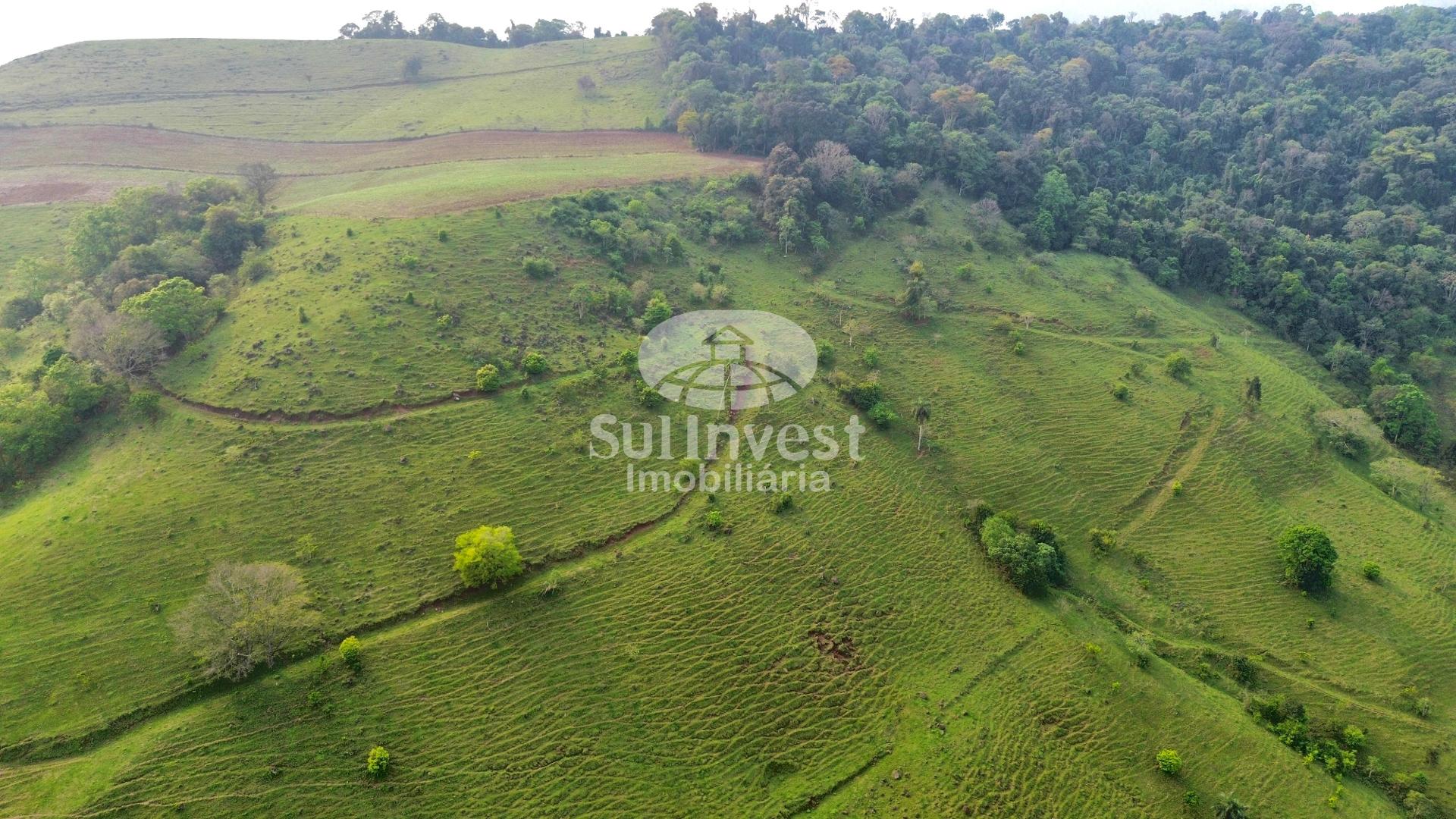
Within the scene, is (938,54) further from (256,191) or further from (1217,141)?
(256,191)

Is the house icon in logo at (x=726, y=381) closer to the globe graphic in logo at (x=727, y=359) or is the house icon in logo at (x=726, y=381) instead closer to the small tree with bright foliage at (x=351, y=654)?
the globe graphic in logo at (x=727, y=359)

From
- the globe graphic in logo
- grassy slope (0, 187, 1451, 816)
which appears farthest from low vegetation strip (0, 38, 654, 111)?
the globe graphic in logo

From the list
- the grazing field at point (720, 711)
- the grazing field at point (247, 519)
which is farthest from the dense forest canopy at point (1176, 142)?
the grazing field at point (720, 711)

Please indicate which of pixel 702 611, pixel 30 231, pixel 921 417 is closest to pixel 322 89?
pixel 30 231

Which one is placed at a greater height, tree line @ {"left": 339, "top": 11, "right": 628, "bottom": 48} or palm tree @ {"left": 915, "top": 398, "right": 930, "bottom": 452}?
tree line @ {"left": 339, "top": 11, "right": 628, "bottom": 48}

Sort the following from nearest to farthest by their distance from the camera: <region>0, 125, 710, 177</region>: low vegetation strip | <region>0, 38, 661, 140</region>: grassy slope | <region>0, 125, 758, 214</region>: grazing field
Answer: <region>0, 125, 758, 214</region>: grazing field < <region>0, 125, 710, 177</region>: low vegetation strip < <region>0, 38, 661, 140</region>: grassy slope

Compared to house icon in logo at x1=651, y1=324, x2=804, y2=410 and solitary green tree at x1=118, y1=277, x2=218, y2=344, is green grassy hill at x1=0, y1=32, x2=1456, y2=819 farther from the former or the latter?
house icon in logo at x1=651, y1=324, x2=804, y2=410
